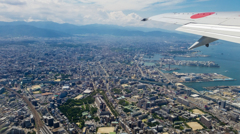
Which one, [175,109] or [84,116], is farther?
[175,109]

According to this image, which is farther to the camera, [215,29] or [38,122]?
[38,122]

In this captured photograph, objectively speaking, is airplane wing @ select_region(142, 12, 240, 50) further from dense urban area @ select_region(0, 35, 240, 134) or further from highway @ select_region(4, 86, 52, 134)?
highway @ select_region(4, 86, 52, 134)

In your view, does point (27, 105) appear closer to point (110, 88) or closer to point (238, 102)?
point (110, 88)

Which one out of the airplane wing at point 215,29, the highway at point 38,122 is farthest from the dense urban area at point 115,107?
the airplane wing at point 215,29

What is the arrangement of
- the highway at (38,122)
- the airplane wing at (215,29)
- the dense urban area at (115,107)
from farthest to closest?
the dense urban area at (115,107), the highway at (38,122), the airplane wing at (215,29)

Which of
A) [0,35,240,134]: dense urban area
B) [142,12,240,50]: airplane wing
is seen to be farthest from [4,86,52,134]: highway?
[142,12,240,50]: airplane wing

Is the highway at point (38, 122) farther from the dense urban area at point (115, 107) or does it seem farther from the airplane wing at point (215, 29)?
the airplane wing at point (215, 29)

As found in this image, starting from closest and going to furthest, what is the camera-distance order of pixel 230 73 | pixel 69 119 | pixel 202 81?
pixel 69 119 → pixel 202 81 → pixel 230 73

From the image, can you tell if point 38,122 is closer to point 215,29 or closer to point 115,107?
point 115,107

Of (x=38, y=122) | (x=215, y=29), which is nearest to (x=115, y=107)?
(x=38, y=122)

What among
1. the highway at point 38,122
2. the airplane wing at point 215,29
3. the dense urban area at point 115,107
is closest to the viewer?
the airplane wing at point 215,29

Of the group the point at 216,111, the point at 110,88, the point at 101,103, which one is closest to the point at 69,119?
the point at 101,103
